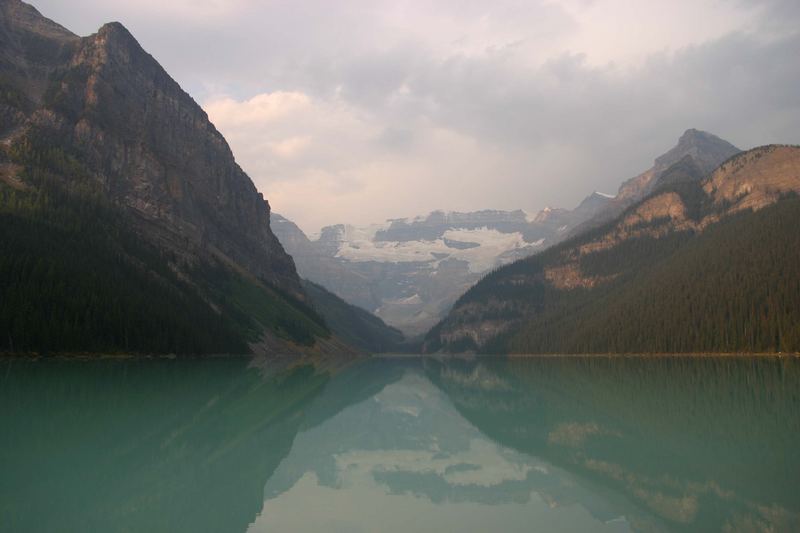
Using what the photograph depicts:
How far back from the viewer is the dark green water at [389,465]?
60.0ft

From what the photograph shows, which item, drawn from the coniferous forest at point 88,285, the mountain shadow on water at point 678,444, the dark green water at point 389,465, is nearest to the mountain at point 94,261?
the coniferous forest at point 88,285

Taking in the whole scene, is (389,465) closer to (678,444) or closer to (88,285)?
(678,444)

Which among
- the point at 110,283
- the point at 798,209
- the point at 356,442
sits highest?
the point at 798,209

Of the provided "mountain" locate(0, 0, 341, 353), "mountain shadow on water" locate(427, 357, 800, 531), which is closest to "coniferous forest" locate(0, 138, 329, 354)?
"mountain" locate(0, 0, 341, 353)

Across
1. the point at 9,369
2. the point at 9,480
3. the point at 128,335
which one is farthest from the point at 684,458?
the point at 128,335

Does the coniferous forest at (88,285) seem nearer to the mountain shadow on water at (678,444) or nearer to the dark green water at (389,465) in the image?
the dark green water at (389,465)

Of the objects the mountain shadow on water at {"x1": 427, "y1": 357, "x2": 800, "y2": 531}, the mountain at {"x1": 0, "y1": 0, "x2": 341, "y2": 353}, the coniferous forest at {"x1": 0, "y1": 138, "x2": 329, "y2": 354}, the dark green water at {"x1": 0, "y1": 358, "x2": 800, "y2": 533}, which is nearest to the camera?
the dark green water at {"x1": 0, "y1": 358, "x2": 800, "y2": 533}

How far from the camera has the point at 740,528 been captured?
16.8 m

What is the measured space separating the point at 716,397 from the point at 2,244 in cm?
10317

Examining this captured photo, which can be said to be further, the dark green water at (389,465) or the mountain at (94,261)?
the mountain at (94,261)

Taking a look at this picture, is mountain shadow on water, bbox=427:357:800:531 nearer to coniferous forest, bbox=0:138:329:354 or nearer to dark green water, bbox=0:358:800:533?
dark green water, bbox=0:358:800:533

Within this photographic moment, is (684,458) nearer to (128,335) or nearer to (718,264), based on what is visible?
(128,335)

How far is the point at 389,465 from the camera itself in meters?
27.7

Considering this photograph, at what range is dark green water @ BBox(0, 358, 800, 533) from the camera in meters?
18.3
